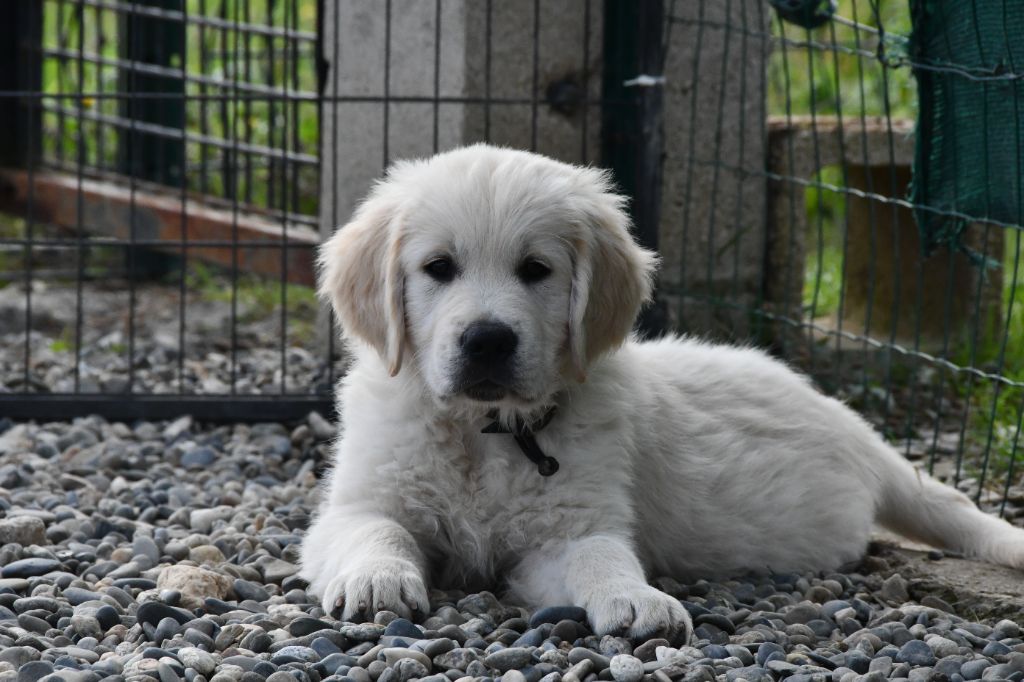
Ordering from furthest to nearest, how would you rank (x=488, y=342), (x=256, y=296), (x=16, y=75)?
(x=16, y=75) → (x=256, y=296) → (x=488, y=342)

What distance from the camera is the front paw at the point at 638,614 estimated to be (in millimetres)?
2949

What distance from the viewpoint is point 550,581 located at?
3.26 metres

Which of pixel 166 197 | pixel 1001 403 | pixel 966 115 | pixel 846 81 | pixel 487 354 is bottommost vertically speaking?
pixel 1001 403

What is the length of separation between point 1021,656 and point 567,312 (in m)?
1.29

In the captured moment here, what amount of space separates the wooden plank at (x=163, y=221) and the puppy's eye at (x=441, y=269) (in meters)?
2.25

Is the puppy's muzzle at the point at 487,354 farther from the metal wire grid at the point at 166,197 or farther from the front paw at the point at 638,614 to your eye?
the metal wire grid at the point at 166,197

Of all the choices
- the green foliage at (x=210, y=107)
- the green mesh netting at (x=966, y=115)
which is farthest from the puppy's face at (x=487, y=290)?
the green foliage at (x=210, y=107)

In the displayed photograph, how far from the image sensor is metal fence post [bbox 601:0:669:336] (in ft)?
17.1

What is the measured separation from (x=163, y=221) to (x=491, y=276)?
3.96 m

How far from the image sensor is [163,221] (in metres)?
6.82

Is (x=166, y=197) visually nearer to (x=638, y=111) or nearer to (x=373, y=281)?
(x=638, y=111)

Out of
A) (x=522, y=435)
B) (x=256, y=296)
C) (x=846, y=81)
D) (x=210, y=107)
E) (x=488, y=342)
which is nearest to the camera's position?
(x=488, y=342)

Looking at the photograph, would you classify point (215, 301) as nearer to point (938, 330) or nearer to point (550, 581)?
point (938, 330)

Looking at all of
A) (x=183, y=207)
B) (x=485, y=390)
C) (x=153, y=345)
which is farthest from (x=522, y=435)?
(x=153, y=345)
